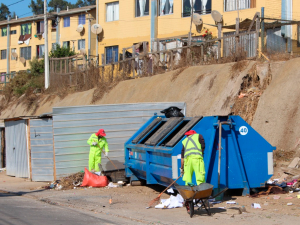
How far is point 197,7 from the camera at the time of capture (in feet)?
92.0

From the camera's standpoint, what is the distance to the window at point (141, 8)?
3080cm

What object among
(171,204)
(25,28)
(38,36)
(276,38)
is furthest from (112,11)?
(171,204)

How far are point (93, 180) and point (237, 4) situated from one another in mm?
17621

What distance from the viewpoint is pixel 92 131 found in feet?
43.5

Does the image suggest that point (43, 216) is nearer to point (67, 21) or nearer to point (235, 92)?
point (235, 92)

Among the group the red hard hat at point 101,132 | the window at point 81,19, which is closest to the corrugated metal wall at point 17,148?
the red hard hat at point 101,132

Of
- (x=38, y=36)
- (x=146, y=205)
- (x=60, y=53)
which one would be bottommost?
(x=146, y=205)

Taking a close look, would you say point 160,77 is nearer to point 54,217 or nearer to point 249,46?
point 249,46

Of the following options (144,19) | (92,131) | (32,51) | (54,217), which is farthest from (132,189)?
(32,51)

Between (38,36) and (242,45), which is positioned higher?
(38,36)

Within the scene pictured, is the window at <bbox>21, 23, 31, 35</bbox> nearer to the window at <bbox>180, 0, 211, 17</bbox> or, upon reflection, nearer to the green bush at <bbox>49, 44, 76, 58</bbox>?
the green bush at <bbox>49, 44, 76, 58</bbox>

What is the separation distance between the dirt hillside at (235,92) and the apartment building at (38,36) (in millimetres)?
19353

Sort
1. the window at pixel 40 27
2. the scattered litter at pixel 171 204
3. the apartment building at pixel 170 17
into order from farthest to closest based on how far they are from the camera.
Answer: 1. the window at pixel 40 27
2. the apartment building at pixel 170 17
3. the scattered litter at pixel 171 204

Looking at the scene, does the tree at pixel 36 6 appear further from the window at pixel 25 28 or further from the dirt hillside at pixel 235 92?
the dirt hillside at pixel 235 92
